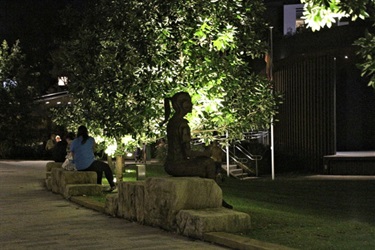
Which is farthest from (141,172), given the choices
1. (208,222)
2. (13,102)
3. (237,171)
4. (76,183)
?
(13,102)

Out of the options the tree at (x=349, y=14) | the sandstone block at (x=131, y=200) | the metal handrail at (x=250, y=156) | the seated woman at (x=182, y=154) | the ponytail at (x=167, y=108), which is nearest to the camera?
the tree at (x=349, y=14)

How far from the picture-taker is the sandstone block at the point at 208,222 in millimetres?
9719

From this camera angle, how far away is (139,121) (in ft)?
44.8

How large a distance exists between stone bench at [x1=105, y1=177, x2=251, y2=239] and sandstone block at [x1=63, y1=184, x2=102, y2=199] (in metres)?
4.02

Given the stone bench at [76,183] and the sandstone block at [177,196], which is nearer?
the sandstone block at [177,196]

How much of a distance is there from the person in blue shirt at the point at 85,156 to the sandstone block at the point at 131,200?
4.01m

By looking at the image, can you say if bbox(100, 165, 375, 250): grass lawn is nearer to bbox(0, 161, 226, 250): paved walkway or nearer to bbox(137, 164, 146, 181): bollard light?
bbox(0, 161, 226, 250): paved walkway

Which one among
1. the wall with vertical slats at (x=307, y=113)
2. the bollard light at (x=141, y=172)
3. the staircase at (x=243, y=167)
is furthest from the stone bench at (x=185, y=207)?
the wall with vertical slats at (x=307, y=113)

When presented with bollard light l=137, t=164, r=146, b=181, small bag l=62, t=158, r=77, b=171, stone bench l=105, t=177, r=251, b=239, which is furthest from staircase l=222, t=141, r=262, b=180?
stone bench l=105, t=177, r=251, b=239

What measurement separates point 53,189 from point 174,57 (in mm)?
5929

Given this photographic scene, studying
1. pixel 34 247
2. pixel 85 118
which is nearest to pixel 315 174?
pixel 85 118

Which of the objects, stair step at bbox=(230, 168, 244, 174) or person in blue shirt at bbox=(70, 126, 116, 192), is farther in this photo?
stair step at bbox=(230, 168, 244, 174)

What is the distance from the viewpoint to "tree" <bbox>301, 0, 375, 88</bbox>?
711cm

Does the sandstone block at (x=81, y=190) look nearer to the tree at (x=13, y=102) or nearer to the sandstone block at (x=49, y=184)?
the sandstone block at (x=49, y=184)
